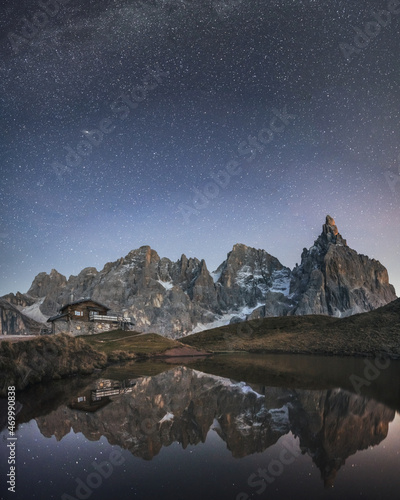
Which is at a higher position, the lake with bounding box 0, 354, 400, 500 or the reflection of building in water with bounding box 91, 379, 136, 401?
the reflection of building in water with bounding box 91, 379, 136, 401

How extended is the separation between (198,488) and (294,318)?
9245 centimetres

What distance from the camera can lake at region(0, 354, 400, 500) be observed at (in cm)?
680

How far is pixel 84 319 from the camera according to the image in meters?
73.8

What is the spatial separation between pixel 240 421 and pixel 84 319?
229ft

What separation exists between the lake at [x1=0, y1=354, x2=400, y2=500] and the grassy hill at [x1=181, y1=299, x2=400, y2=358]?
137ft

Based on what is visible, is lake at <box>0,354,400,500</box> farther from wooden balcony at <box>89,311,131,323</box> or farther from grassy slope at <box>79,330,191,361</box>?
wooden balcony at <box>89,311,131,323</box>

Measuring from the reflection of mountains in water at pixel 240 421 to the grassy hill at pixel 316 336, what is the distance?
130 ft

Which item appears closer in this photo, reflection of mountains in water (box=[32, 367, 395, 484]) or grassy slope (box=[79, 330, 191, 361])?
reflection of mountains in water (box=[32, 367, 395, 484])

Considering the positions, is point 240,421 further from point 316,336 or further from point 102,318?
point 102,318

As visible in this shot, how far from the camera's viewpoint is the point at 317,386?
62.1ft

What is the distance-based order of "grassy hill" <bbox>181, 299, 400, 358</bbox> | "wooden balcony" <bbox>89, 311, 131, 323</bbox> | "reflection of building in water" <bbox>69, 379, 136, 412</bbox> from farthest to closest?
"wooden balcony" <bbox>89, 311, 131, 323</bbox>
"grassy hill" <bbox>181, 299, 400, 358</bbox>
"reflection of building in water" <bbox>69, 379, 136, 412</bbox>

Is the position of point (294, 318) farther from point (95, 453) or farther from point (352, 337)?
point (95, 453)

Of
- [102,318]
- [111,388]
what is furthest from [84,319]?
[111,388]

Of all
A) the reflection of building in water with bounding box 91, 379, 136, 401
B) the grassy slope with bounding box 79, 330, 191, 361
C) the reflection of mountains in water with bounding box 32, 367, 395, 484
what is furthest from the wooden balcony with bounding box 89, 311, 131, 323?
the reflection of mountains in water with bounding box 32, 367, 395, 484
